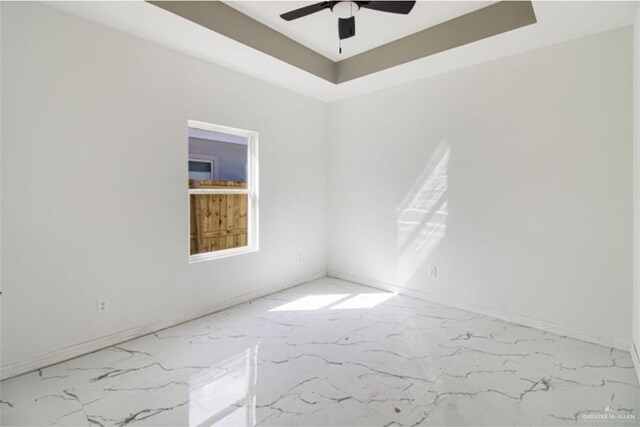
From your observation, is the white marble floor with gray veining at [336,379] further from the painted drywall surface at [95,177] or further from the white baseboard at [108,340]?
the painted drywall surface at [95,177]

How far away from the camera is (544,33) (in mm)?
2701

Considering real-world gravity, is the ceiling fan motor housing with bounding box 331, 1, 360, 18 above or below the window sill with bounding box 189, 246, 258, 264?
above

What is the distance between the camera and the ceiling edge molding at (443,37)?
265cm

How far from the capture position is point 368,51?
3.64 meters

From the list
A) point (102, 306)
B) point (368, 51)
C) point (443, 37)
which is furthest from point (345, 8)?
point (102, 306)

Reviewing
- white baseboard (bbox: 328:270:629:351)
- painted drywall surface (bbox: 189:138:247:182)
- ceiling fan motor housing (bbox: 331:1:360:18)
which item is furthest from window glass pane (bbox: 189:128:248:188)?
white baseboard (bbox: 328:270:629:351)

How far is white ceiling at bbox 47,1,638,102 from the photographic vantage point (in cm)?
236

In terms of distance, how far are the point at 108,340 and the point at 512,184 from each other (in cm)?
392

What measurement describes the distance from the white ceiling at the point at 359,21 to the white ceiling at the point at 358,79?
0.29m

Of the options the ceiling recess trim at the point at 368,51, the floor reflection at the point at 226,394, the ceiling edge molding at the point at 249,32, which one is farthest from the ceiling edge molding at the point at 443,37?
the floor reflection at the point at 226,394

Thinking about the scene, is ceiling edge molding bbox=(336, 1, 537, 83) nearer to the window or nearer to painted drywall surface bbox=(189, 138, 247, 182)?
painted drywall surface bbox=(189, 138, 247, 182)

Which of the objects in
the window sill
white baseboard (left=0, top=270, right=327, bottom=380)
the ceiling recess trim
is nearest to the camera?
white baseboard (left=0, top=270, right=327, bottom=380)

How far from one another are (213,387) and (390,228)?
9.03 feet

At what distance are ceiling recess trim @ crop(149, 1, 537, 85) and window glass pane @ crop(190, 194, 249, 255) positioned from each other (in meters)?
1.66
